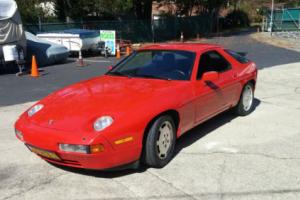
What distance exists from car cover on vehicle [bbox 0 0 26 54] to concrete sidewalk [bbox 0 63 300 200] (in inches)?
333

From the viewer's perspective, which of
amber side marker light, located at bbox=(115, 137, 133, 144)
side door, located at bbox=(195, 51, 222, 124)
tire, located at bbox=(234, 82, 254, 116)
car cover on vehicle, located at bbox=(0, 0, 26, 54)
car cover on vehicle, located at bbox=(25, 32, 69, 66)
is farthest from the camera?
car cover on vehicle, located at bbox=(25, 32, 69, 66)

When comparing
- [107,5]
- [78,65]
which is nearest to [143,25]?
[107,5]

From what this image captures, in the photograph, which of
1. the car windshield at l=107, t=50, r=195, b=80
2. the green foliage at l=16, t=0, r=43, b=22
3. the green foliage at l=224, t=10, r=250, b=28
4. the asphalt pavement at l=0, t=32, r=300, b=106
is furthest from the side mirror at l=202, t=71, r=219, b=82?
the green foliage at l=224, t=10, r=250, b=28

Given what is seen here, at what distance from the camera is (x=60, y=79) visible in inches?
507

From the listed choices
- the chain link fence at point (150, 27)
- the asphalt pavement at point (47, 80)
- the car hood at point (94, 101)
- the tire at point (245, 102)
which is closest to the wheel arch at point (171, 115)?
the car hood at point (94, 101)

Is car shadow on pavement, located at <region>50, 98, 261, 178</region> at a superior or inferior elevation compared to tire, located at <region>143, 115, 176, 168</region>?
inferior

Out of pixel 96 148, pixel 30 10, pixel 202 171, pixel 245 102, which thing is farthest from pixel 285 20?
pixel 96 148

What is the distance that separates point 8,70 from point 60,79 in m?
3.36

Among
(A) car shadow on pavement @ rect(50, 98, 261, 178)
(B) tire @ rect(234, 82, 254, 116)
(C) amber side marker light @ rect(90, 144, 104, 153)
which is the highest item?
(C) amber side marker light @ rect(90, 144, 104, 153)

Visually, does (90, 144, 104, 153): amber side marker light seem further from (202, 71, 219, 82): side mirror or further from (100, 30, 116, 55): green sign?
(100, 30, 116, 55): green sign

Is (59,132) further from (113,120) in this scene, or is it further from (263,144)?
(263,144)

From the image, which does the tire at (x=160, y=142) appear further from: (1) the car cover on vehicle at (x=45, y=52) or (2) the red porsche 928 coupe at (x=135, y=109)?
(1) the car cover on vehicle at (x=45, y=52)

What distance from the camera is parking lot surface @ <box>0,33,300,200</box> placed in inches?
174

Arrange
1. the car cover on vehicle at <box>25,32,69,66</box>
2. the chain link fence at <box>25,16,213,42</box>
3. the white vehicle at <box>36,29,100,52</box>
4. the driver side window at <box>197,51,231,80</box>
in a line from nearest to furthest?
the driver side window at <box>197,51,231,80</box>
the car cover on vehicle at <box>25,32,69,66</box>
the white vehicle at <box>36,29,100,52</box>
the chain link fence at <box>25,16,213,42</box>
